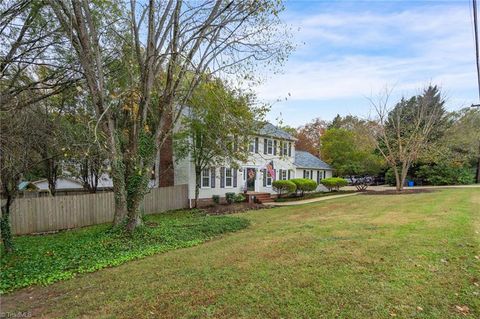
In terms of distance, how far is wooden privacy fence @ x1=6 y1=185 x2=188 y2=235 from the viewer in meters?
10.8

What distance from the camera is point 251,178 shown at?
21219 mm

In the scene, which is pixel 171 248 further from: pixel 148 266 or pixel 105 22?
pixel 105 22

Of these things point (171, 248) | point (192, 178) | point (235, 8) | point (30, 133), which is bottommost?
point (171, 248)

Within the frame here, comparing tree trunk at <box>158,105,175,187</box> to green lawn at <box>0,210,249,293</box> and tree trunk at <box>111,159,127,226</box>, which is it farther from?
tree trunk at <box>111,159,127,226</box>

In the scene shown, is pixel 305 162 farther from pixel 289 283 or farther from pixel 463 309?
pixel 463 309

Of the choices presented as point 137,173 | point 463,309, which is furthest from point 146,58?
point 463,309

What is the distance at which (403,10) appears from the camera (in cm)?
940

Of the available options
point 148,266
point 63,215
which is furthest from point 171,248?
point 63,215

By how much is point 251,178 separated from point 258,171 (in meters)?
0.82

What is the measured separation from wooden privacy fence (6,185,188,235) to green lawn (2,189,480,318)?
5702mm

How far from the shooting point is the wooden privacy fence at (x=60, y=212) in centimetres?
1084

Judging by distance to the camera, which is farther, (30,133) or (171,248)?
(30,133)

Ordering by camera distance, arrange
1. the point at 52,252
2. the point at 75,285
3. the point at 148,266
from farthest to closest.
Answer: the point at 52,252, the point at 148,266, the point at 75,285

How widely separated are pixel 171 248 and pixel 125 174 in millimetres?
2944
